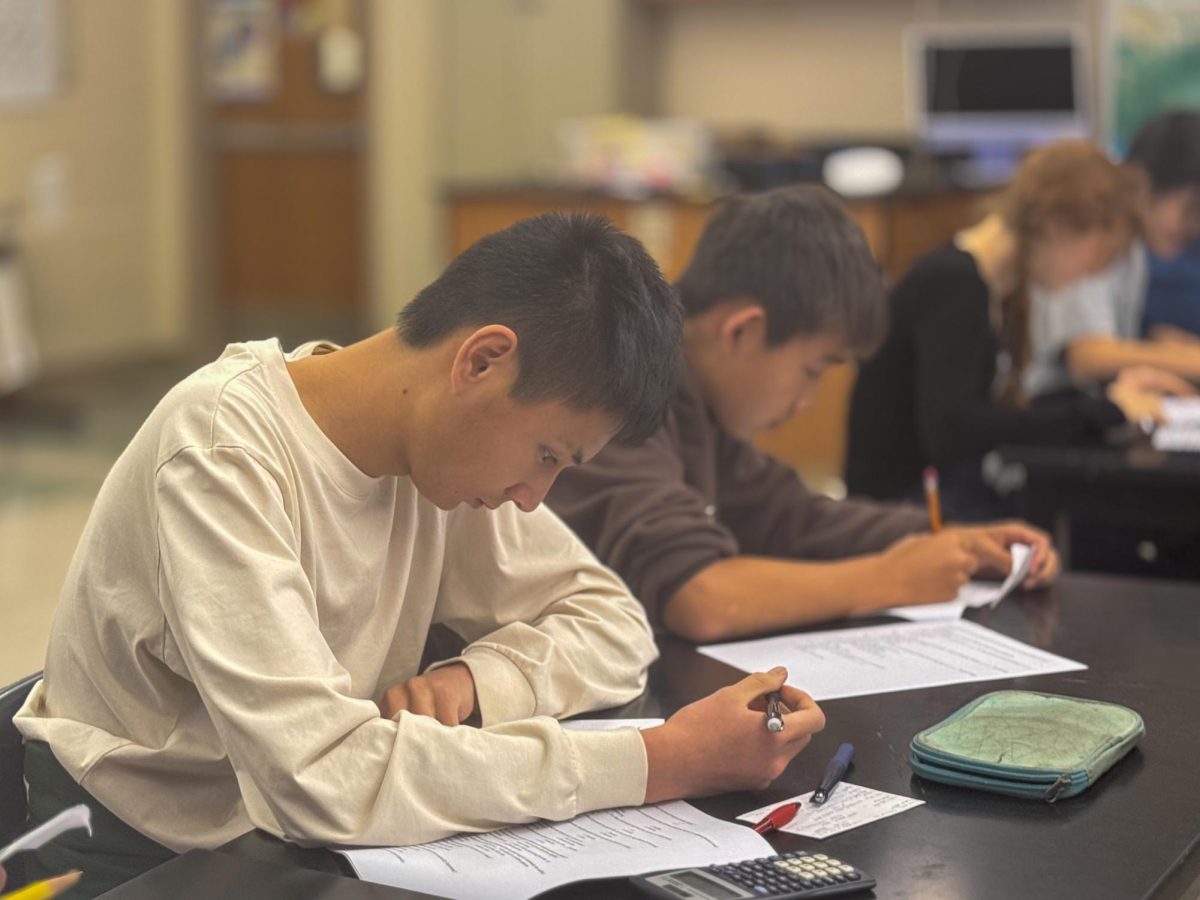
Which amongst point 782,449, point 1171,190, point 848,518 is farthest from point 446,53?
point 848,518

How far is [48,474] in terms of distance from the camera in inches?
222

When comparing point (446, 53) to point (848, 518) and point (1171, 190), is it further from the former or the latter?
point (848, 518)

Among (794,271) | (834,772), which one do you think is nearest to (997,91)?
(794,271)

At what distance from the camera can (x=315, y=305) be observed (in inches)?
314

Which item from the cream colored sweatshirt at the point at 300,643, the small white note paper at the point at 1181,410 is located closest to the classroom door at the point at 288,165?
the small white note paper at the point at 1181,410

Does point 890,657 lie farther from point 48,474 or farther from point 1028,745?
point 48,474

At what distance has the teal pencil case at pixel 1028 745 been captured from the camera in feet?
4.25

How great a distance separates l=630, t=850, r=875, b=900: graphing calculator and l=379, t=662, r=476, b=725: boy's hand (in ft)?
1.12

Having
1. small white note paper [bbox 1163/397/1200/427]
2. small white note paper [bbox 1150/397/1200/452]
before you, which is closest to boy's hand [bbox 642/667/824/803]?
small white note paper [bbox 1150/397/1200/452]

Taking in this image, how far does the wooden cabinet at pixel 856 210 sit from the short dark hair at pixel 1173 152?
1939 mm

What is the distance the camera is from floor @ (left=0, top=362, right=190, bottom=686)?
4117 mm

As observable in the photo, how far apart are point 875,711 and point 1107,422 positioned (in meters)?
1.54

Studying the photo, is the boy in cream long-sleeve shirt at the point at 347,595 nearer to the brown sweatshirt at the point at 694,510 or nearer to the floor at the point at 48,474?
the brown sweatshirt at the point at 694,510

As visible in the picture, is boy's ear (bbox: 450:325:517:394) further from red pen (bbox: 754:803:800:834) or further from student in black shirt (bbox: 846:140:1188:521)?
student in black shirt (bbox: 846:140:1188:521)
